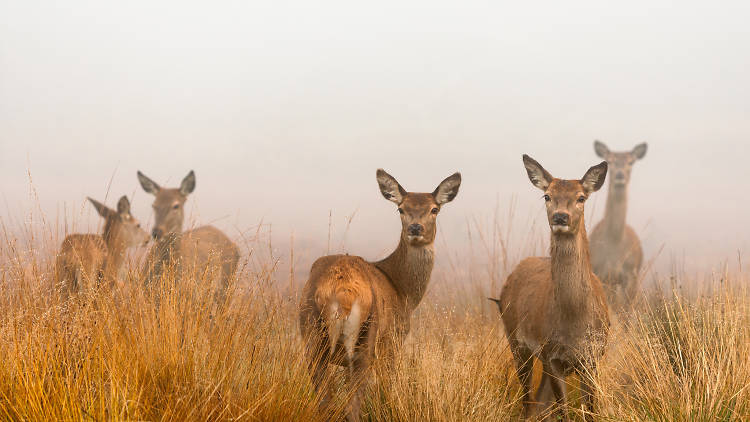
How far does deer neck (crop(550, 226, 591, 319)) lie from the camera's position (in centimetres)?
589

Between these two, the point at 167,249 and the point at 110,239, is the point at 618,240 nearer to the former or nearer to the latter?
the point at 167,249

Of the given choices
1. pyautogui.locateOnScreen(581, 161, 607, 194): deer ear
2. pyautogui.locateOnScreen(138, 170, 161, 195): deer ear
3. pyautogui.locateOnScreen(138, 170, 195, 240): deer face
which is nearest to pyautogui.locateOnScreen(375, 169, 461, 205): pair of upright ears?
pyautogui.locateOnScreen(581, 161, 607, 194): deer ear

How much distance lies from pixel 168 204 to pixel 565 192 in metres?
6.89

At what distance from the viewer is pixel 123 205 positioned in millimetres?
10992

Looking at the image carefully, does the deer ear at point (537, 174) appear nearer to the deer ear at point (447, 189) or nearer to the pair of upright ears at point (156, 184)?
the deer ear at point (447, 189)

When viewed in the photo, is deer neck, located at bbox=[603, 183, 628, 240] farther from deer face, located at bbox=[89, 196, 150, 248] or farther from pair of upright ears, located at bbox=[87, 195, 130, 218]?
pair of upright ears, located at bbox=[87, 195, 130, 218]

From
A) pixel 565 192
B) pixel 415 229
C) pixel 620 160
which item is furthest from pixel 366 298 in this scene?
pixel 620 160

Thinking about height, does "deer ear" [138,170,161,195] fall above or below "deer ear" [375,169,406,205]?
below

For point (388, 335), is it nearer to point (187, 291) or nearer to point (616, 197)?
point (187, 291)

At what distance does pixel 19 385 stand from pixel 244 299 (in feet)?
5.62

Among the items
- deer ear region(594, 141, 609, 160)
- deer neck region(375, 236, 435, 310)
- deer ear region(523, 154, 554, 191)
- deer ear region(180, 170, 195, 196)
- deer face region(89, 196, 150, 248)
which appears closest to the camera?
deer ear region(523, 154, 554, 191)

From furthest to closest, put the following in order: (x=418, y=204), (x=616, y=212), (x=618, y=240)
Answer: (x=616, y=212) → (x=618, y=240) → (x=418, y=204)

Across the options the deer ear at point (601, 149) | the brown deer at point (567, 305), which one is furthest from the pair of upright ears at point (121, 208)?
the deer ear at point (601, 149)

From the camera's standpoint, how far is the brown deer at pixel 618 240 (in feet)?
39.3
